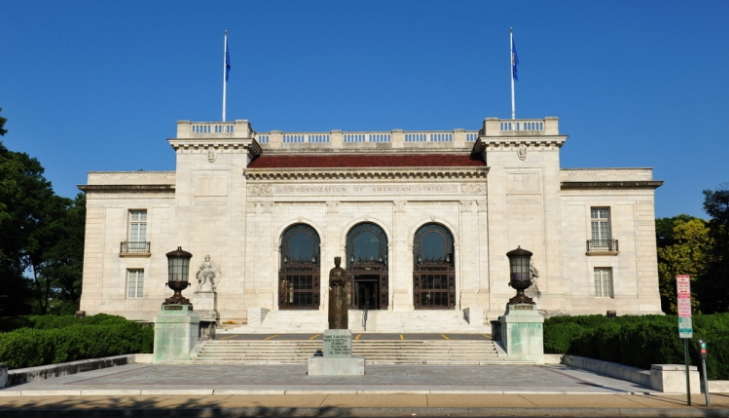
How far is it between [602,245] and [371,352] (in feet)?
78.6

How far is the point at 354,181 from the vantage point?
45.2 m

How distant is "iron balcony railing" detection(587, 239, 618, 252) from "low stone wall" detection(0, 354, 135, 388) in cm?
3034

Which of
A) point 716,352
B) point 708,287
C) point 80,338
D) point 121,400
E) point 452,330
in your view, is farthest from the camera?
point 708,287

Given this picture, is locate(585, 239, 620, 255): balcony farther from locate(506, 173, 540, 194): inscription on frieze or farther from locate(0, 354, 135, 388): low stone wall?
locate(0, 354, 135, 388): low stone wall

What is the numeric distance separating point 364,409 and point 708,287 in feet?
151

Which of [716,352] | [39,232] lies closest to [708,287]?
[716,352]

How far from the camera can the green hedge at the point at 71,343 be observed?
20.0 metres

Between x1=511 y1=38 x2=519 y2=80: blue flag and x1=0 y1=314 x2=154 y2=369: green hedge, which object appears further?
x1=511 y1=38 x2=519 y2=80: blue flag

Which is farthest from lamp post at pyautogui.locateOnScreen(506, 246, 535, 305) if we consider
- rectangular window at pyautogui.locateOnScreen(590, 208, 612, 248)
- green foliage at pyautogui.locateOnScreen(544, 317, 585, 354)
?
rectangular window at pyautogui.locateOnScreen(590, 208, 612, 248)

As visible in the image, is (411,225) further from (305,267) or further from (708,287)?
(708,287)

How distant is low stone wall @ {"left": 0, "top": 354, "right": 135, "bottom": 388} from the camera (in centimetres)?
1881

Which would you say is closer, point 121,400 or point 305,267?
point 121,400

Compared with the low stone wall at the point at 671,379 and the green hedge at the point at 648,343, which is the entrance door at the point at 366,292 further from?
the low stone wall at the point at 671,379

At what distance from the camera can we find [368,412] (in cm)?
1380
